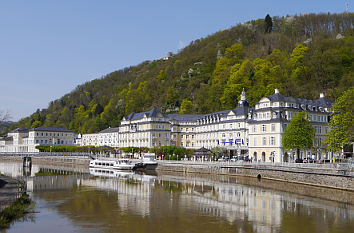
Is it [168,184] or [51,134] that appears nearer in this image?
[168,184]

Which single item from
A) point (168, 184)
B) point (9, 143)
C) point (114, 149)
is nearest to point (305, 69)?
point (114, 149)

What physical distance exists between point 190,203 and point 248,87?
81.1 meters

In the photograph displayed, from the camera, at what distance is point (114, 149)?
11425cm

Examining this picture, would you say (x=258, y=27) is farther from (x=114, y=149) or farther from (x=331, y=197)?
(x=331, y=197)

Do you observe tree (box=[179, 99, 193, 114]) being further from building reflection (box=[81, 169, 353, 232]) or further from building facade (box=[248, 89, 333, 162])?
building reflection (box=[81, 169, 353, 232])

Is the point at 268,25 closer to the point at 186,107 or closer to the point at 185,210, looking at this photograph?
the point at 186,107

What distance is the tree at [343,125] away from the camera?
47.9 meters

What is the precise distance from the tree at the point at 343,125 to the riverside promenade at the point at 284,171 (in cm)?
321

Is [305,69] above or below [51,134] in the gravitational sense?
above

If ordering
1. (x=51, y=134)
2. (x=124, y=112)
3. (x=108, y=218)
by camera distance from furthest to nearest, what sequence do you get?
(x=124, y=112) < (x=51, y=134) < (x=108, y=218)

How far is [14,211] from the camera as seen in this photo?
28578 millimetres

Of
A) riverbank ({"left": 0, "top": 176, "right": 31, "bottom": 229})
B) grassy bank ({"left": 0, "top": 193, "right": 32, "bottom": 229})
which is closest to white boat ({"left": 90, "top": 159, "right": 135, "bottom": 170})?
riverbank ({"left": 0, "top": 176, "right": 31, "bottom": 229})

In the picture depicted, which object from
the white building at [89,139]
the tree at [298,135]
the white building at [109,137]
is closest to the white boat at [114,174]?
the tree at [298,135]

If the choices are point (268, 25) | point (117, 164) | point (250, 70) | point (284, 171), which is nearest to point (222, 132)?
point (117, 164)
